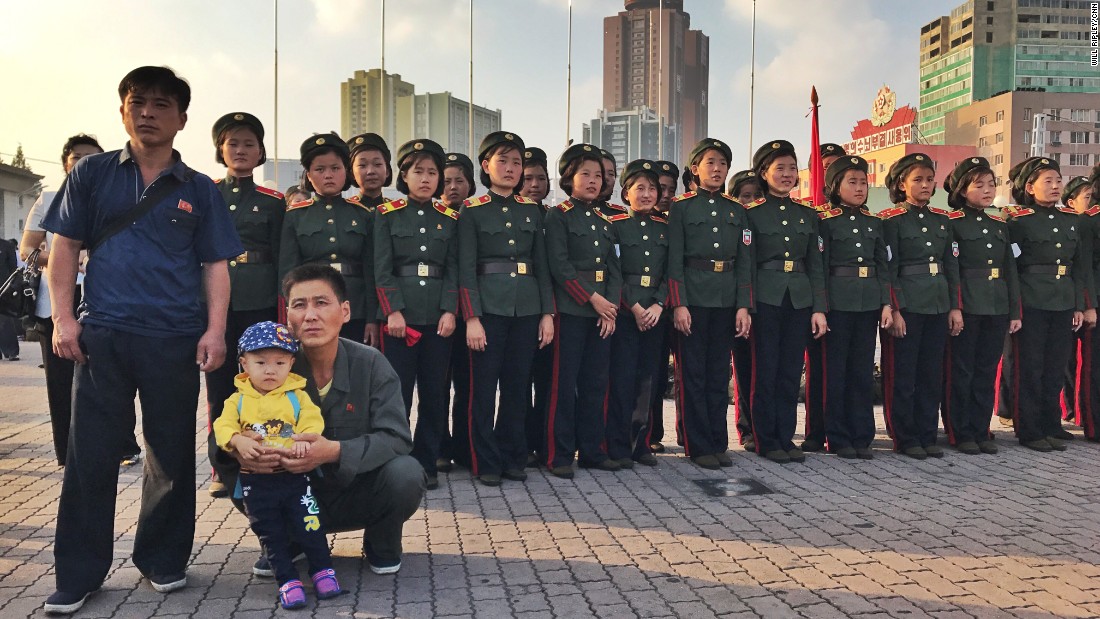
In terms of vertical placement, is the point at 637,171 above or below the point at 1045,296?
above

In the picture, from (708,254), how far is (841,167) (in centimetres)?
131

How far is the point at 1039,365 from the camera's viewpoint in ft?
21.6

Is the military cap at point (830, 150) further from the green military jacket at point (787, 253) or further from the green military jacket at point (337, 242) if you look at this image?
the green military jacket at point (337, 242)

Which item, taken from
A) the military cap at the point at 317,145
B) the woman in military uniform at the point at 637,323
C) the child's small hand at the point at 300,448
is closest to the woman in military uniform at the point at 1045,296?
the woman in military uniform at the point at 637,323

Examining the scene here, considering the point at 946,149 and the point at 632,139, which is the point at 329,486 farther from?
the point at 632,139

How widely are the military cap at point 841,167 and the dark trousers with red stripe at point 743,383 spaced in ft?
4.41

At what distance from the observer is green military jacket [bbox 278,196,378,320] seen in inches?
196

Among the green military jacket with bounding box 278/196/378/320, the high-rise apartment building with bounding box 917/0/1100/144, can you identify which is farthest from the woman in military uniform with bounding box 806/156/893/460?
the high-rise apartment building with bounding box 917/0/1100/144

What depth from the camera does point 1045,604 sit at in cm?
332

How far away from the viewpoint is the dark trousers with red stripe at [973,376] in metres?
6.38

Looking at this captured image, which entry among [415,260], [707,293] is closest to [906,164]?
[707,293]

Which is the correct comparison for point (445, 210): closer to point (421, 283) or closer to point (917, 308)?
point (421, 283)

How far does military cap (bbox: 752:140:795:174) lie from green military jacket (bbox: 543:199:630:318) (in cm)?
134

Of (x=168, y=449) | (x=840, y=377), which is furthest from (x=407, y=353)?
(x=840, y=377)
